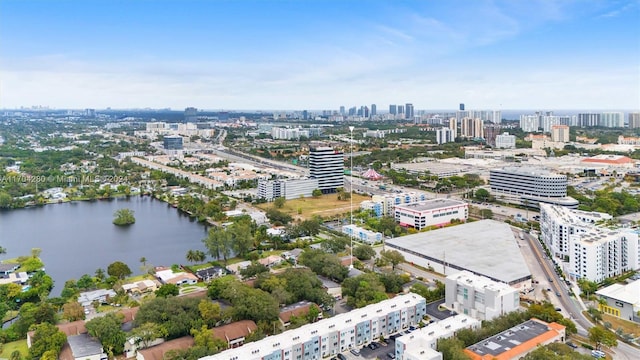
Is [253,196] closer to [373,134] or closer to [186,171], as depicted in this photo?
[186,171]

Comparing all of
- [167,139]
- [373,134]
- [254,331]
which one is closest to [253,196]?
[254,331]

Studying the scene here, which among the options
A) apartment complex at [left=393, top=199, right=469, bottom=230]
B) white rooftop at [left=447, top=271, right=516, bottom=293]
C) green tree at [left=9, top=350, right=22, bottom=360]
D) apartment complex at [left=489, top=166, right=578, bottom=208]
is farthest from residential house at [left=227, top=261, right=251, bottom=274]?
apartment complex at [left=489, top=166, right=578, bottom=208]

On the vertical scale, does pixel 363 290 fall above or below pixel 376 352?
above

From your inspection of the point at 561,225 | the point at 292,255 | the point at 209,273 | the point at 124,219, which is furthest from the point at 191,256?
the point at 561,225

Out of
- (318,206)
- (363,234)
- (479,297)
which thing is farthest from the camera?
(318,206)

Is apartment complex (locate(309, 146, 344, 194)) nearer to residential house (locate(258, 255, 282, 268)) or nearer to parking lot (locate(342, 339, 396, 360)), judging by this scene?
residential house (locate(258, 255, 282, 268))

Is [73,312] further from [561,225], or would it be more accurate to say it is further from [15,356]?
[561,225]
